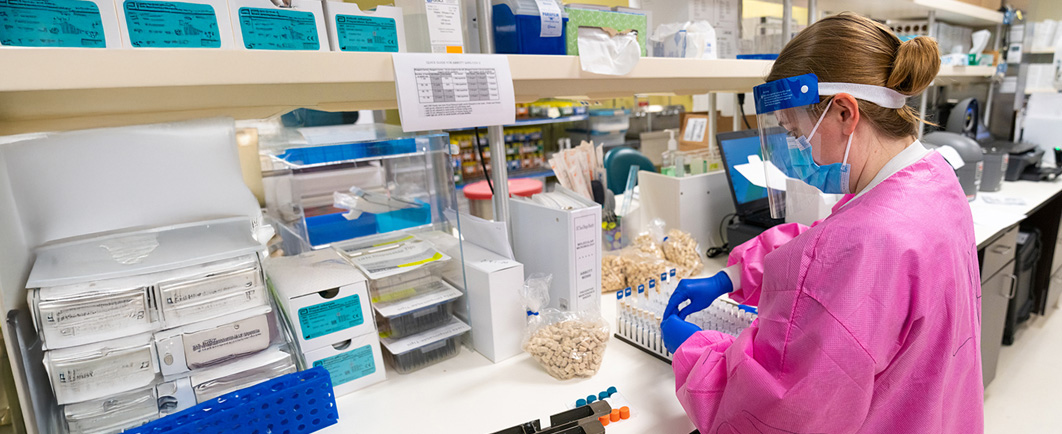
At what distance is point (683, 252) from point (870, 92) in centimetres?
98

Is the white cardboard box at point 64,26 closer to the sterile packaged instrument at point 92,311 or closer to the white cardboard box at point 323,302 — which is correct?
the sterile packaged instrument at point 92,311

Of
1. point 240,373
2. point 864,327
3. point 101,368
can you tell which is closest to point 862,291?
point 864,327

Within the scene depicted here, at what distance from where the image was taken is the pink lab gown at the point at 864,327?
2.35ft

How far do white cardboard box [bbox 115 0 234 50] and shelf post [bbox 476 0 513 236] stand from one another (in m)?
0.54

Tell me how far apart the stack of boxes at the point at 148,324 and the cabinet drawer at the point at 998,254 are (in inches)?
89.7

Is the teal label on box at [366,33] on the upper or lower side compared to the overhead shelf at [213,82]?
upper

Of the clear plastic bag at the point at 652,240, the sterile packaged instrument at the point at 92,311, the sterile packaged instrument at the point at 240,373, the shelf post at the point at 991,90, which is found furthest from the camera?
the shelf post at the point at 991,90

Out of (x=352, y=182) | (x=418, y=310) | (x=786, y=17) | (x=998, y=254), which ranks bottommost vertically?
(x=998, y=254)

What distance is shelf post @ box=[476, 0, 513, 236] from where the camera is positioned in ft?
3.94

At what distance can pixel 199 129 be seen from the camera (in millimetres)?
1018

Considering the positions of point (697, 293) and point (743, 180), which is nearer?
point (697, 293)

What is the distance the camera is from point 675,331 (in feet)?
3.55

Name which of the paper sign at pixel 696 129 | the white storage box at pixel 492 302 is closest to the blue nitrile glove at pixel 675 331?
the white storage box at pixel 492 302

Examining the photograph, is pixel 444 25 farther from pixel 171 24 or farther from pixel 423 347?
pixel 423 347
